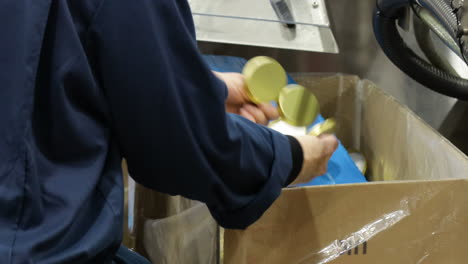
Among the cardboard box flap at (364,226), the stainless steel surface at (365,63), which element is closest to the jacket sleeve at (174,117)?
the cardboard box flap at (364,226)

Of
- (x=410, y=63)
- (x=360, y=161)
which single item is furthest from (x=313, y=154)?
(x=360, y=161)

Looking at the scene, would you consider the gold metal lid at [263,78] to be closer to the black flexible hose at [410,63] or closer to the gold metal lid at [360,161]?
the black flexible hose at [410,63]

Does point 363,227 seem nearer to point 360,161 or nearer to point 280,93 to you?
point 280,93

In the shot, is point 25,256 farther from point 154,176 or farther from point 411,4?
point 411,4

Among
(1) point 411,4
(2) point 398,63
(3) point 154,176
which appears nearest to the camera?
(3) point 154,176

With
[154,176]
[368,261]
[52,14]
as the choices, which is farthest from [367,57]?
[52,14]

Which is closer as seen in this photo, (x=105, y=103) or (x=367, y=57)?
(x=105, y=103)

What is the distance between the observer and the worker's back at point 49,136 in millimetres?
462

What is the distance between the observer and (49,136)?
51 cm

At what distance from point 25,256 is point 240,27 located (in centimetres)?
71

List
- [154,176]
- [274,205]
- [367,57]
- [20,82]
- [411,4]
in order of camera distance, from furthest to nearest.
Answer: [367,57] < [411,4] < [274,205] < [154,176] < [20,82]

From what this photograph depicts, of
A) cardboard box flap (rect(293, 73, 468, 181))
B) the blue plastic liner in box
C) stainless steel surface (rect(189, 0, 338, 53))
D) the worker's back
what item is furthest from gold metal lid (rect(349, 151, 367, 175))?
the worker's back

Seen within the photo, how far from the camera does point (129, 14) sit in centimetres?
49

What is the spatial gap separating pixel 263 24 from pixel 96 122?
0.56 m
